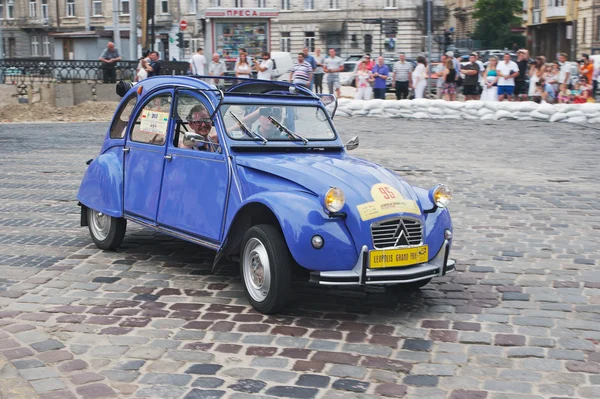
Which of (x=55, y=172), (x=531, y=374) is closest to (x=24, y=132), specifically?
(x=55, y=172)

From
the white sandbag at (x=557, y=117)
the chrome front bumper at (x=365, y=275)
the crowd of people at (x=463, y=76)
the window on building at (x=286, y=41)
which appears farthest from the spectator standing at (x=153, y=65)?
the window on building at (x=286, y=41)

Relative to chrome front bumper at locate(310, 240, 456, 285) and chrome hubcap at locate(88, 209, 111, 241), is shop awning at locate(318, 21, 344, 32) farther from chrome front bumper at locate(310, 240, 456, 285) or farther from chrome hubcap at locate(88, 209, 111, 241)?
chrome front bumper at locate(310, 240, 456, 285)

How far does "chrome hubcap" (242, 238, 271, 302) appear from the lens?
621 cm

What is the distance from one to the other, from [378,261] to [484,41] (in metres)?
73.7

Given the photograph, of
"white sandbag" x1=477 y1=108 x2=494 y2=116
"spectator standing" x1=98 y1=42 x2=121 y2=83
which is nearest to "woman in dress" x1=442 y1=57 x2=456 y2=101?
"white sandbag" x1=477 y1=108 x2=494 y2=116

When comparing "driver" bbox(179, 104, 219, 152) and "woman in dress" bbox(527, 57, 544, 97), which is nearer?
"driver" bbox(179, 104, 219, 152)

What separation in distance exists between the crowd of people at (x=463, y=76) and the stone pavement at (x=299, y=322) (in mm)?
14416

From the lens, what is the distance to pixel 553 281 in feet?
24.1

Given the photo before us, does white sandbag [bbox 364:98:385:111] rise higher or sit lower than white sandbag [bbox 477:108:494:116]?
higher

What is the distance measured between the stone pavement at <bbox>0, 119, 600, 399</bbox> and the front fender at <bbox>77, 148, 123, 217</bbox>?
483 millimetres

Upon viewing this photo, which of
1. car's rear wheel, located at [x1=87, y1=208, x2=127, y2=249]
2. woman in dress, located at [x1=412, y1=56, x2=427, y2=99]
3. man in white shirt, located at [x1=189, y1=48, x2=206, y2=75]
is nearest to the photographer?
car's rear wheel, located at [x1=87, y1=208, x2=127, y2=249]

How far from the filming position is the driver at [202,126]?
717 centimetres

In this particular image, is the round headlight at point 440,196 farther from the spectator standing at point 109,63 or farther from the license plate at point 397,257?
the spectator standing at point 109,63

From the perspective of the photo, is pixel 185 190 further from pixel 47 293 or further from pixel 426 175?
pixel 426 175
